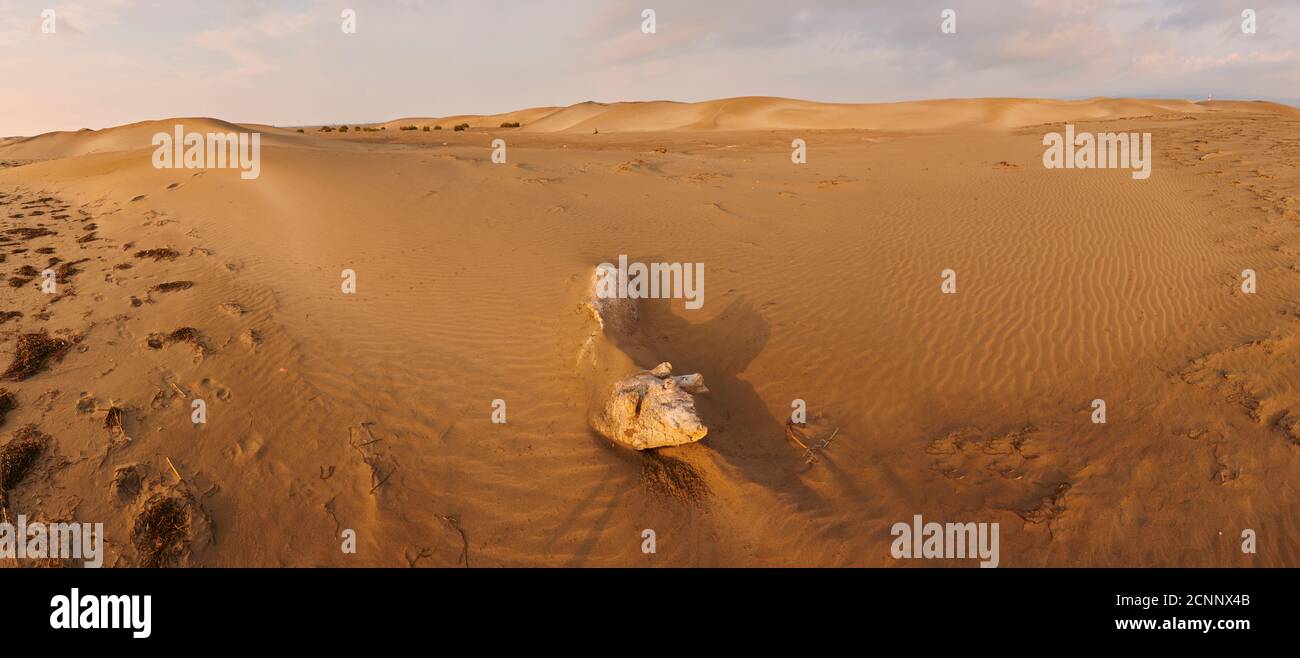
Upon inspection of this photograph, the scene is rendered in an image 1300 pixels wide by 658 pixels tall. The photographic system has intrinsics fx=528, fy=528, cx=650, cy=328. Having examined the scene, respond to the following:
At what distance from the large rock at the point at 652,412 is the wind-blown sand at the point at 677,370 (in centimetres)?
24

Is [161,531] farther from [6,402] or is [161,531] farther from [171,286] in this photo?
[171,286]

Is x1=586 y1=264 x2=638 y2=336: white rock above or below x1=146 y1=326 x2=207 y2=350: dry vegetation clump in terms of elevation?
above

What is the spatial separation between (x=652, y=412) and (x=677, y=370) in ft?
4.89

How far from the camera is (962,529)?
4707 millimetres

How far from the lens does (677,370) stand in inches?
261

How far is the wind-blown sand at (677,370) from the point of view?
15.2 ft

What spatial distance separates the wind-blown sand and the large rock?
243mm

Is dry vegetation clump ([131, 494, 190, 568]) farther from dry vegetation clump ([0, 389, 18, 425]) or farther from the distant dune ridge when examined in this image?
the distant dune ridge

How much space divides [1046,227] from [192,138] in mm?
25842

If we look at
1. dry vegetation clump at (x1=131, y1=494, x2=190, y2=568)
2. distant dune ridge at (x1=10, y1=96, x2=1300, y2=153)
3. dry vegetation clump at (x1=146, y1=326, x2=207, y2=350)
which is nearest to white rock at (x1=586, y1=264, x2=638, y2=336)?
dry vegetation clump at (x1=131, y1=494, x2=190, y2=568)

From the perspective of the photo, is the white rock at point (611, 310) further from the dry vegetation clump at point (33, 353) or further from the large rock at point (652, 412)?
the dry vegetation clump at point (33, 353)

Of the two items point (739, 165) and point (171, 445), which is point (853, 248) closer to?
point (739, 165)

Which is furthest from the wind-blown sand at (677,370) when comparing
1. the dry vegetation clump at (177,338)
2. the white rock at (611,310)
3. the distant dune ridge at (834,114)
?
the distant dune ridge at (834,114)

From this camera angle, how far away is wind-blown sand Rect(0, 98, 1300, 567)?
464 centimetres
